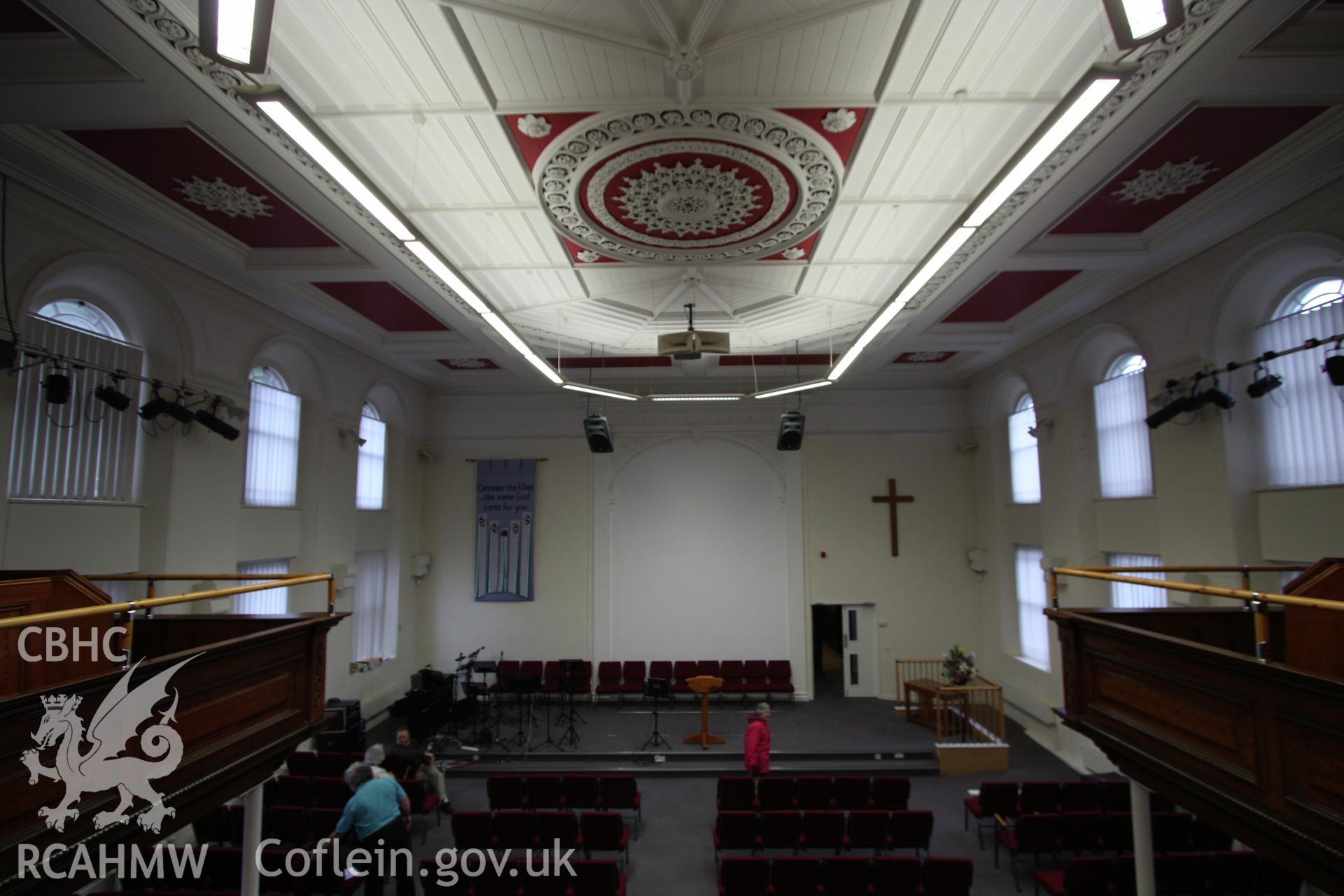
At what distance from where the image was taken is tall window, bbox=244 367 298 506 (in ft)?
29.2

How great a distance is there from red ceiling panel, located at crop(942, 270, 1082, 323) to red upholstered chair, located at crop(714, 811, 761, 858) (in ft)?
23.0

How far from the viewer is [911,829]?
6.66 m

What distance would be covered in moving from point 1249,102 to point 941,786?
8.51 metres

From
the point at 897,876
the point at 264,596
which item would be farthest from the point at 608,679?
the point at 897,876

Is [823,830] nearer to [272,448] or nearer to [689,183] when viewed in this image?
[689,183]

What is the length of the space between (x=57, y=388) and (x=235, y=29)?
16.7 feet

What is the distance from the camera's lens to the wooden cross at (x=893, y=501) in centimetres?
1314

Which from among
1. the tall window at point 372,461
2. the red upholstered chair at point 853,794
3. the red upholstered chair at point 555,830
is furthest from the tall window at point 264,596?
the red upholstered chair at point 853,794

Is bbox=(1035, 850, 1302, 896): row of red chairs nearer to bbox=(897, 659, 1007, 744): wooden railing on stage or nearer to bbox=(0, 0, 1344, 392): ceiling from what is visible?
bbox=(897, 659, 1007, 744): wooden railing on stage

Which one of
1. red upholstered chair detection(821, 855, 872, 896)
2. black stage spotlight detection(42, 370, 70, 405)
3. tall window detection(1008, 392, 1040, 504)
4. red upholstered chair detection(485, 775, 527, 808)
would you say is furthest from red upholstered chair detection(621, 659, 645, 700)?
black stage spotlight detection(42, 370, 70, 405)

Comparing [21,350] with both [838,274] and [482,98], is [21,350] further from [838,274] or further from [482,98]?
[838,274]

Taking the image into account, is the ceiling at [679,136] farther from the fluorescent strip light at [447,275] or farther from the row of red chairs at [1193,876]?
the row of red chairs at [1193,876]

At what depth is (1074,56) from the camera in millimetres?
4531

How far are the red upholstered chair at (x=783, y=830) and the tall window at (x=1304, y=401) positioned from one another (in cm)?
604
